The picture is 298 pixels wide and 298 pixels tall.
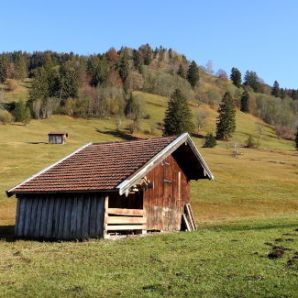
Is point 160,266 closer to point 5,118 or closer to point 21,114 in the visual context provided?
point 5,118

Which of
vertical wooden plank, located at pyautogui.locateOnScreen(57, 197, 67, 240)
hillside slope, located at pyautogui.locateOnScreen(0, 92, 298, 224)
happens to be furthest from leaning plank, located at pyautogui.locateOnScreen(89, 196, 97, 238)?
hillside slope, located at pyautogui.locateOnScreen(0, 92, 298, 224)

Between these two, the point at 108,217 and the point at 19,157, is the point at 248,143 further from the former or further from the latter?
the point at 108,217

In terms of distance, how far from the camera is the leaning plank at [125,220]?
2583 centimetres

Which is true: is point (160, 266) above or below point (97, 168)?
below

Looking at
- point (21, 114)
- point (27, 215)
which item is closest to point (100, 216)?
point (27, 215)

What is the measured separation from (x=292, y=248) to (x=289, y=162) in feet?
264

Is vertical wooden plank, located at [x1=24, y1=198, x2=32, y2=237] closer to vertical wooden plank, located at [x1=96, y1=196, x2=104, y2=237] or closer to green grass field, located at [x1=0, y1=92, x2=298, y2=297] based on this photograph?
green grass field, located at [x1=0, y1=92, x2=298, y2=297]

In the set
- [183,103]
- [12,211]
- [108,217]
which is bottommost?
[12,211]

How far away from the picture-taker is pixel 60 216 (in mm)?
27219

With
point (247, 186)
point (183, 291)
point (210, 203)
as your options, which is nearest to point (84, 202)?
point (183, 291)

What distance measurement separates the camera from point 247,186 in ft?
212

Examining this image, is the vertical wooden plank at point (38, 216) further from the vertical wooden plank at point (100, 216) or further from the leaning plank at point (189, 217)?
the leaning plank at point (189, 217)

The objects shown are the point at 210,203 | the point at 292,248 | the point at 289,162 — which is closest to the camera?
the point at 292,248

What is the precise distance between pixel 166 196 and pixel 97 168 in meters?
4.13
